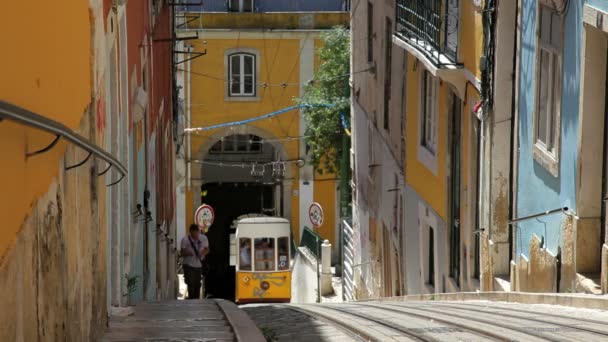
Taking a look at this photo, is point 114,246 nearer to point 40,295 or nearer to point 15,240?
point 40,295

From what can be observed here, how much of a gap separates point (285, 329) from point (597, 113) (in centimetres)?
369

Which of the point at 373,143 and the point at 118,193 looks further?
the point at 373,143

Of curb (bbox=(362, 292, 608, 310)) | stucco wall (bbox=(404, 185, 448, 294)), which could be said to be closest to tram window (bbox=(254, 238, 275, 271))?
stucco wall (bbox=(404, 185, 448, 294))

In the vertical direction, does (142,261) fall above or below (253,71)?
below

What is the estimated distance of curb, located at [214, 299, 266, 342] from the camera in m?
7.71

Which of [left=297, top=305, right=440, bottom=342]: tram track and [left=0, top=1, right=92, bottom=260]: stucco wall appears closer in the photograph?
[left=0, top=1, right=92, bottom=260]: stucco wall

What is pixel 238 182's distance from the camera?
137ft

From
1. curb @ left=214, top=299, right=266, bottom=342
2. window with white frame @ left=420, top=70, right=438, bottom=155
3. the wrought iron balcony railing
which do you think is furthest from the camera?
window with white frame @ left=420, top=70, right=438, bottom=155

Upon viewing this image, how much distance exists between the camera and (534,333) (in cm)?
766

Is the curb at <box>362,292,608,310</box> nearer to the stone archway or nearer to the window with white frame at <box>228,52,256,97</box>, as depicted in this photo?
the stone archway

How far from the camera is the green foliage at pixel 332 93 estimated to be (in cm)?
3481

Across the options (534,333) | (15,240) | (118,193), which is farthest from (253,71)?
(15,240)

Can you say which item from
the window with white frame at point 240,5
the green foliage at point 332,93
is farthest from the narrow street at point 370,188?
the window with white frame at point 240,5

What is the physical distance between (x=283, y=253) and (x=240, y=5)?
455 inches
